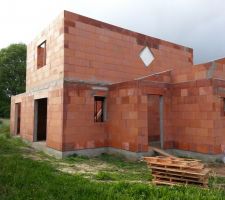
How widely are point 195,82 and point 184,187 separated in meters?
5.56

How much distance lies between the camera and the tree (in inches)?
1218

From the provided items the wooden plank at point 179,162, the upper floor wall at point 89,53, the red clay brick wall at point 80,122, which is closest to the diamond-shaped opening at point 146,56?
the upper floor wall at point 89,53

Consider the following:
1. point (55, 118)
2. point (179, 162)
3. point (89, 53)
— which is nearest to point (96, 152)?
point (55, 118)

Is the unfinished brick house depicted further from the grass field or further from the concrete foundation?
the grass field

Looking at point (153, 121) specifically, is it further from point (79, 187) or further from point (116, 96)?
point (79, 187)

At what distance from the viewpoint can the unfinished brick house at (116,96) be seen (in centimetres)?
977

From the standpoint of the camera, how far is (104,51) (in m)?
11.5

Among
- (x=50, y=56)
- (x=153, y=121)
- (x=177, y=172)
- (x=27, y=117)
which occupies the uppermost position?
(x=50, y=56)

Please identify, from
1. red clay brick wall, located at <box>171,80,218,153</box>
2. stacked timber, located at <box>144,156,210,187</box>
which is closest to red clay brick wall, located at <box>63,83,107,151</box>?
red clay brick wall, located at <box>171,80,218,153</box>

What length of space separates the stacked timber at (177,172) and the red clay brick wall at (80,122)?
4.38 m

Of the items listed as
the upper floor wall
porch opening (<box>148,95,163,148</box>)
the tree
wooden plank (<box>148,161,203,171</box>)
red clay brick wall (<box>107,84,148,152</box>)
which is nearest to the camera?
wooden plank (<box>148,161,203,171</box>)

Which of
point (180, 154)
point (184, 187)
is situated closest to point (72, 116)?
point (180, 154)

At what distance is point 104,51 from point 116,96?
86.4 inches

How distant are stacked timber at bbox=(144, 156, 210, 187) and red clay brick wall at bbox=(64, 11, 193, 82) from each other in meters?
5.58
